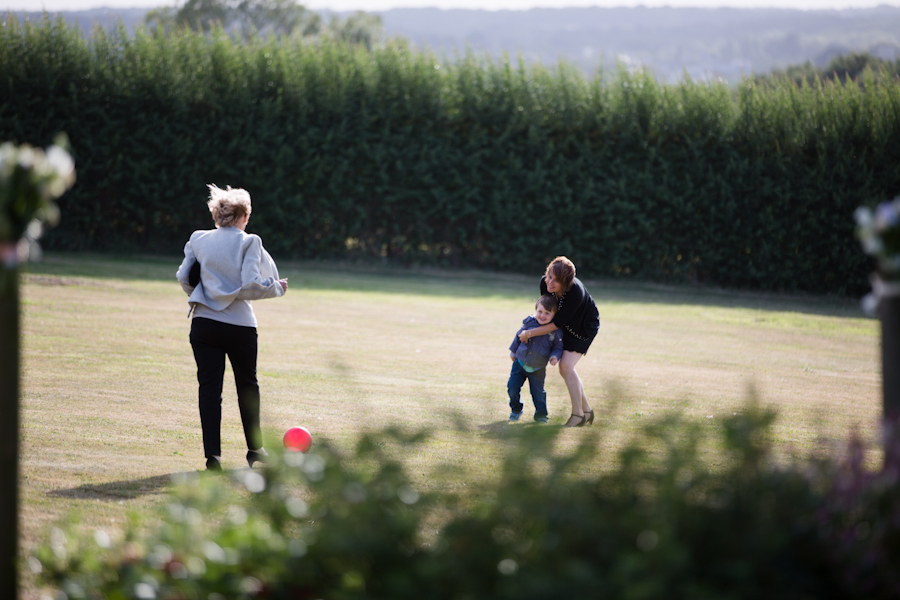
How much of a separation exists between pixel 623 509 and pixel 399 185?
59.4ft

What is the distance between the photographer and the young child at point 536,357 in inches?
310

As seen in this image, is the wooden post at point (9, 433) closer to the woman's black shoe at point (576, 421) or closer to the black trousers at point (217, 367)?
the black trousers at point (217, 367)

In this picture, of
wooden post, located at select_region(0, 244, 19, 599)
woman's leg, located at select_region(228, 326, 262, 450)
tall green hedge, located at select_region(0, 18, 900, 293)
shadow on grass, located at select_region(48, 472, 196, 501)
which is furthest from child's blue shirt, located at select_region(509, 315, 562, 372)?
tall green hedge, located at select_region(0, 18, 900, 293)

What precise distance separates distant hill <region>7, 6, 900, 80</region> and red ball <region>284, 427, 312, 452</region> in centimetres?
11245

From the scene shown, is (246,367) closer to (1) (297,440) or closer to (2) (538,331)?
(1) (297,440)

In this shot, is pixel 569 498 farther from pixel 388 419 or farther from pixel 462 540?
pixel 388 419

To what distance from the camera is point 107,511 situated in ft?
15.9

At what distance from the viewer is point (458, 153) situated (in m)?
20.2

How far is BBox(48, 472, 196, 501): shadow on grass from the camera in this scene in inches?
201

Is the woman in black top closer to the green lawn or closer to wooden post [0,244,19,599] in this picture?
Answer: the green lawn

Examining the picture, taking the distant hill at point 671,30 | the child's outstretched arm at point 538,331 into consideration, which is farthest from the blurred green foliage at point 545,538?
the distant hill at point 671,30

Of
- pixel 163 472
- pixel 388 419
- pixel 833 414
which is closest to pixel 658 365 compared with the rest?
pixel 833 414

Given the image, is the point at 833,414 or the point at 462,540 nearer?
the point at 462,540

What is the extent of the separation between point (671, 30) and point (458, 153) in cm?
15630
